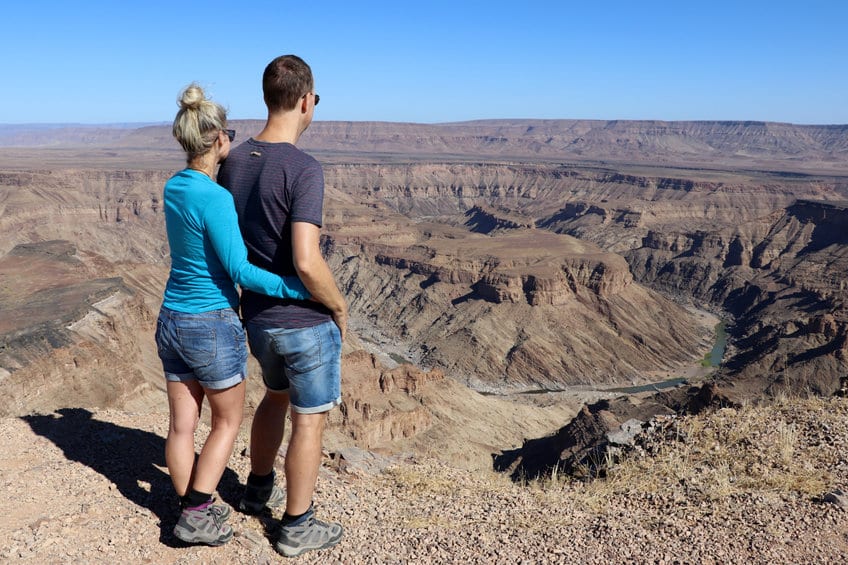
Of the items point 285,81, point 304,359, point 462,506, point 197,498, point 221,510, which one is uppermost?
point 285,81

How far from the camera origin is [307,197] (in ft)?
14.9

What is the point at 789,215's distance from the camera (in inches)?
4296

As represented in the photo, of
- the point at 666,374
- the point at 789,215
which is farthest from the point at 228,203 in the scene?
the point at 789,215

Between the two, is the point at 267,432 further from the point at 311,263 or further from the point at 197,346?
the point at 311,263

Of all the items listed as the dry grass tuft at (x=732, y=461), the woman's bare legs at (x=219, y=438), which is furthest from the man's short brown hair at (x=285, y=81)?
the dry grass tuft at (x=732, y=461)

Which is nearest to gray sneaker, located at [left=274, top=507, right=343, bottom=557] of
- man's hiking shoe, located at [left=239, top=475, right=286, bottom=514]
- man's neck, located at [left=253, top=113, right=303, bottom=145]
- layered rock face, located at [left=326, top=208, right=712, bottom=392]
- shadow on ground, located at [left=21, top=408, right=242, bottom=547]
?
man's hiking shoe, located at [left=239, top=475, right=286, bottom=514]

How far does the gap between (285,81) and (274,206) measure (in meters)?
0.96

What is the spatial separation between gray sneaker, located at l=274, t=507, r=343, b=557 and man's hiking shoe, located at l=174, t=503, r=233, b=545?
50cm

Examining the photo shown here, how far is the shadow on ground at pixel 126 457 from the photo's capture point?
5.89m

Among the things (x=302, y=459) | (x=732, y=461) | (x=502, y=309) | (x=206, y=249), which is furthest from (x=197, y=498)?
(x=502, y=309)

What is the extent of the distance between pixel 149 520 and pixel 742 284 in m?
101

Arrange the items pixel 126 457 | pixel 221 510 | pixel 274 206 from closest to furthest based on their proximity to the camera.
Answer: pixel 274 206 < pixel 221 510 < pixel 126 457

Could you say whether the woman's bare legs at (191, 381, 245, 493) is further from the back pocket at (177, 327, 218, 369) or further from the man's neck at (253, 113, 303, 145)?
the man's neck at (253, 113, 303, 145)

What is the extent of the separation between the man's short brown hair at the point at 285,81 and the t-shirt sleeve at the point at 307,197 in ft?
1.96
